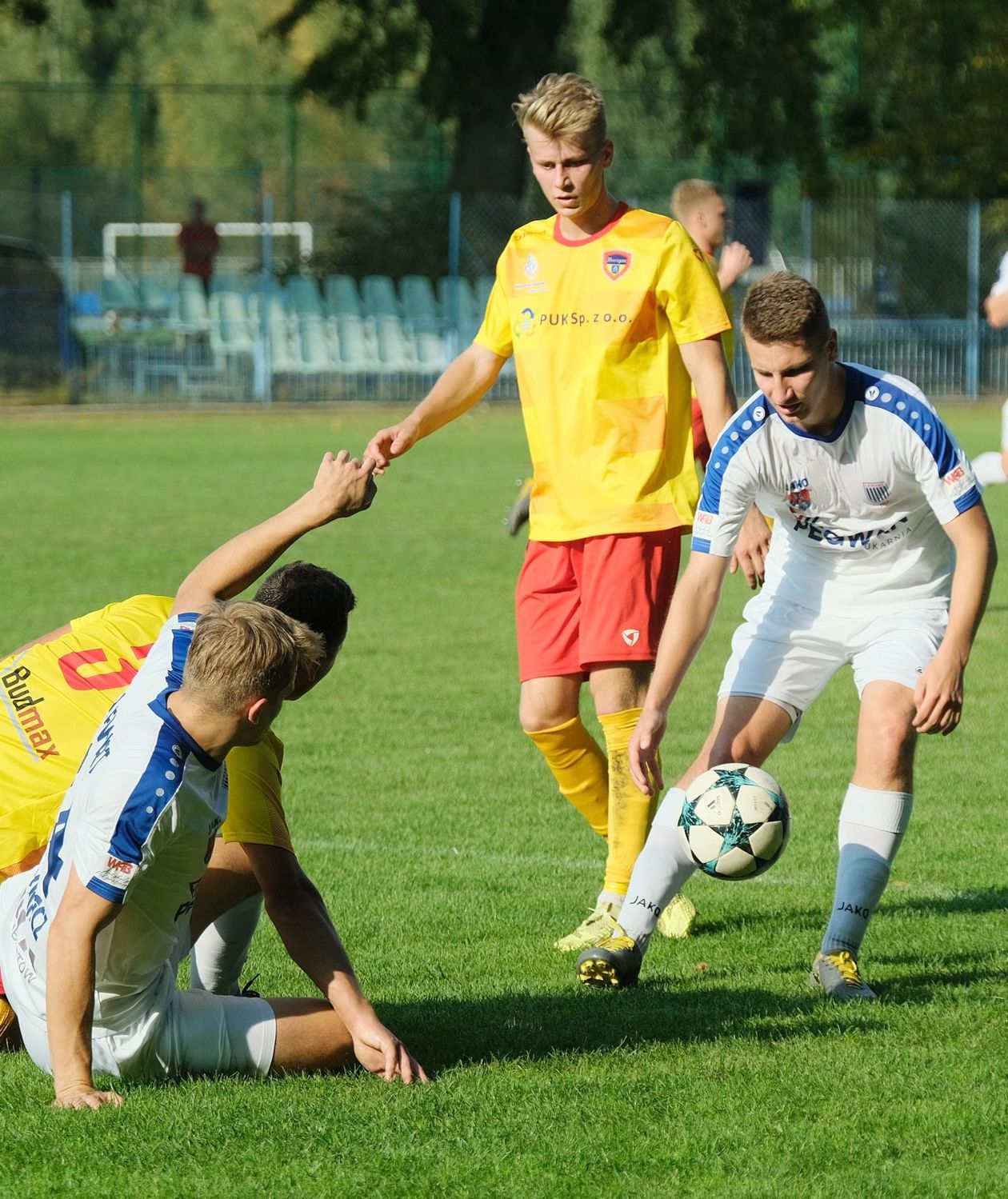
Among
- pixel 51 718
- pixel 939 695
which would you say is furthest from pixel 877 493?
pixel 51 718

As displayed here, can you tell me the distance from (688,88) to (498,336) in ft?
97.3

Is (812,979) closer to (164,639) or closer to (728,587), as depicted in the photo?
(164,639)

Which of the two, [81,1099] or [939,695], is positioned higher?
[939,695]

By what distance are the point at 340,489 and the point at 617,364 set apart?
1.48 metres

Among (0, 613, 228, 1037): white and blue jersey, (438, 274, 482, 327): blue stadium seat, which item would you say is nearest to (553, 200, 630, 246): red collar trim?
(0, 613, 228, 1037): white and blue jersey

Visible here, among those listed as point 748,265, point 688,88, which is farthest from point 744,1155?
point 688,88

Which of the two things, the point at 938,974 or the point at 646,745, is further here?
the point at 938,974

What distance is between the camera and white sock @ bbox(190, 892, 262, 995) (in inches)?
176

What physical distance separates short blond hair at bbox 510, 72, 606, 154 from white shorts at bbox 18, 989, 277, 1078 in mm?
2537

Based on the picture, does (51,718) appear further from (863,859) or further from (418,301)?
(418,301)

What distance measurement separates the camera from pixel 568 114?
5.12 m

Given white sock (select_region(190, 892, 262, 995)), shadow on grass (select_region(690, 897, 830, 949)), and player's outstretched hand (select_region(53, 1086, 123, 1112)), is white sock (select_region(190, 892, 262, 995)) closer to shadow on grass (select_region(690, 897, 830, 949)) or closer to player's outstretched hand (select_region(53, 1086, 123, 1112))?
player's outstretched hand (select_region(53, 1086, 123, 1112))

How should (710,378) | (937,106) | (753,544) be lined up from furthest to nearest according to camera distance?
(937,106), (710,378), (753,544)

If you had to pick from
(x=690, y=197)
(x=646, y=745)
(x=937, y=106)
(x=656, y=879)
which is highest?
(x=937, y=106)
